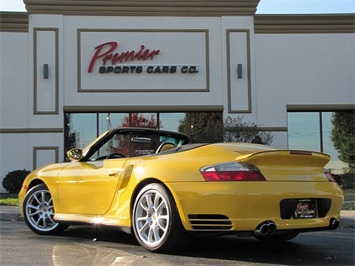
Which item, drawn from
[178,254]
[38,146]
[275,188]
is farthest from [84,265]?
[38,146]

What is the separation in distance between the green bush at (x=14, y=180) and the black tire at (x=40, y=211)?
10154 mm

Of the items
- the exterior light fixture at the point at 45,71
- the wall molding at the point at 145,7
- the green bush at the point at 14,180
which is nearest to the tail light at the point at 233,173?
the green bush at the point at 14,180

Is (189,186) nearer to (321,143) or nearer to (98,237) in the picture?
(98,237)

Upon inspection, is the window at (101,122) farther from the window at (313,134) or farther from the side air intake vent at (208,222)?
the side air intake vent at (208,222)

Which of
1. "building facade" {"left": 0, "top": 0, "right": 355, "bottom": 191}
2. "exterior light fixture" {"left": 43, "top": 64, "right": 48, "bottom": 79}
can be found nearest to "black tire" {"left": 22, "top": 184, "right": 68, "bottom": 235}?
"building facade" {"left": 0, "top": 0, "right": 355, "bottom": 191}

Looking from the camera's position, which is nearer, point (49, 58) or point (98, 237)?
point (98, 237)

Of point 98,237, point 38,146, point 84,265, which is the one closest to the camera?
point 84,265

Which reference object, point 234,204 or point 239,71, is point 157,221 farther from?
point 239,71

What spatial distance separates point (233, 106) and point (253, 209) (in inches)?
522

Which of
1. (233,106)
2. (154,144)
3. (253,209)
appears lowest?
(253,209)

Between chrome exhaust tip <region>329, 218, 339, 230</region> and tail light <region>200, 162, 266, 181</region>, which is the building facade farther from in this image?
tail light <region>200, 162, 266, 181</region>

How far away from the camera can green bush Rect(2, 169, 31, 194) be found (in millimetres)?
15805

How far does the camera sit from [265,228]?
4.27 meters

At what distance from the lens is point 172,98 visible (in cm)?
1725
